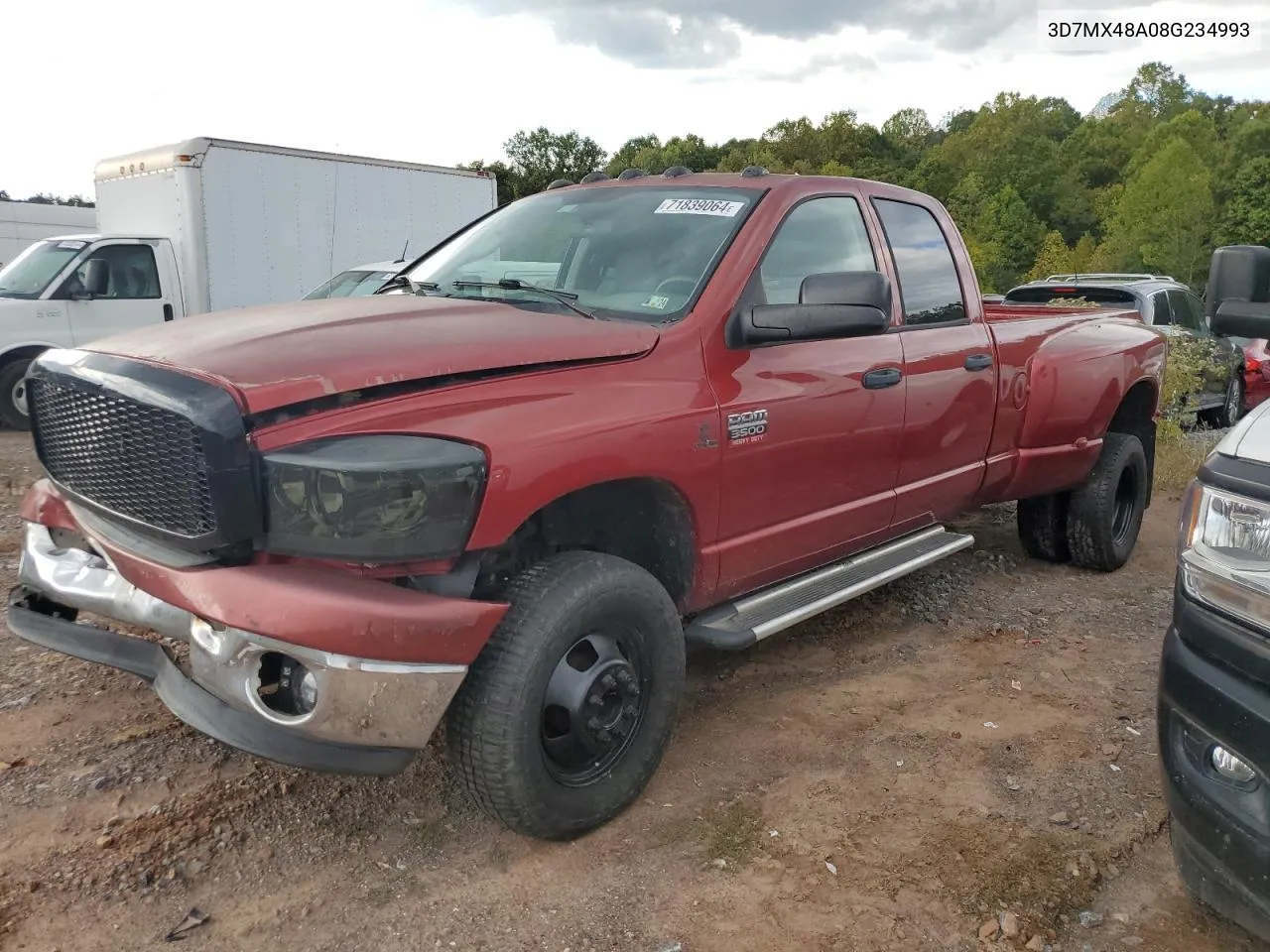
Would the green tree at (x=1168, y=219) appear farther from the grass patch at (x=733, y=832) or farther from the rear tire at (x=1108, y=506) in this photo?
the grass patch at (x=733, y=832)

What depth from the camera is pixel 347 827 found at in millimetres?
2912

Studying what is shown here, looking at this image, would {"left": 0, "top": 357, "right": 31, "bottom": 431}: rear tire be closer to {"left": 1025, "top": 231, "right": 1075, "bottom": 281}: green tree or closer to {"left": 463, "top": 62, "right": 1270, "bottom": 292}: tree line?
{"left": 463, "top": 62, "right": 1270, "bottom": 292}: tree line

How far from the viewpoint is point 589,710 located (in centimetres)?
277

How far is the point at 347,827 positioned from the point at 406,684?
793mm

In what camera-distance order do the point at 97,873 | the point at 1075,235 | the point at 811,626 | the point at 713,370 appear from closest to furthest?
1. the point at 97,873
2. the point at 713,370
3. the point at 811,626
4. the point at 1075,235

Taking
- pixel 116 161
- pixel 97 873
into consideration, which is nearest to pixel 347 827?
pixel 97 873

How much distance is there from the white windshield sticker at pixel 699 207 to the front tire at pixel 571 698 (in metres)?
1.39

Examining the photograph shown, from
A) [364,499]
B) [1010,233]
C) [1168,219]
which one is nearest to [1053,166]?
[1010,233]

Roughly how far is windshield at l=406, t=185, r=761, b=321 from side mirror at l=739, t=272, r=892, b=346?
24cm

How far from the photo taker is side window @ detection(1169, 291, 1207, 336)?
34.4ft

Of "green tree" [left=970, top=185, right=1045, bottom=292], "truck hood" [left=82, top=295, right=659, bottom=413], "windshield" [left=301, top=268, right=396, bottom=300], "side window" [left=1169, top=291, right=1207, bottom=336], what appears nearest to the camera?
"truck hood" [left=82, top=295, right=659, bottom=413]

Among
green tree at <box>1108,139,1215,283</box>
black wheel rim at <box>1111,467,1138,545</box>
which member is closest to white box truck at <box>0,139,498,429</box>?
black wheel rim at <box>1111,467,1138,545</box>

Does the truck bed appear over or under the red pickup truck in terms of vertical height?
over

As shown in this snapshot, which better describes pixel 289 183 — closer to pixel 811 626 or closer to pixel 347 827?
pixel 811 626
